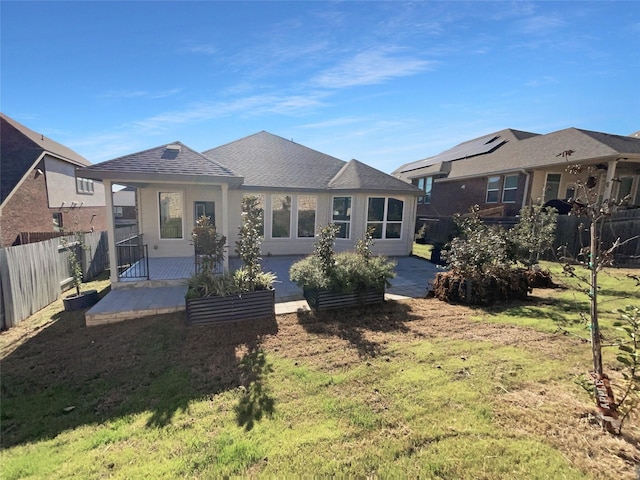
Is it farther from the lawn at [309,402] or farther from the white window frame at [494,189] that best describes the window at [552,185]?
the lawn at [309,402]

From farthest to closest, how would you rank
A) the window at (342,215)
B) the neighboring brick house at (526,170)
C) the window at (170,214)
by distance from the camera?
the neighboring brick house at (526,170) → the window at (342,215) → the window at (170,214)

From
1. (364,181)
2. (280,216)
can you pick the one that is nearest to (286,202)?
(280,216)

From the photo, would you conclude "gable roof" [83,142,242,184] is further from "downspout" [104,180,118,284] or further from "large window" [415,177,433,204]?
"large window" [415,177,433,204]

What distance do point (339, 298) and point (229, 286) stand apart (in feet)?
7.94

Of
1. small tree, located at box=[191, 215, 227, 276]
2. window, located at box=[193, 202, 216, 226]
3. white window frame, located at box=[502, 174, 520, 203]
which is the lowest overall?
small tree, located at box=[191, 215, 227, 276]

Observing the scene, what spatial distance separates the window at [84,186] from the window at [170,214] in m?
14.1

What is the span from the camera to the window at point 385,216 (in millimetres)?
12578

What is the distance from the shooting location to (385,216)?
1276 cm

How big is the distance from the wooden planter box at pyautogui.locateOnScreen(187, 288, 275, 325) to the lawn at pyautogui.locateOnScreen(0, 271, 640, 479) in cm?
25

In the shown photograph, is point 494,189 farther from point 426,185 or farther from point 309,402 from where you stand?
point 309,402

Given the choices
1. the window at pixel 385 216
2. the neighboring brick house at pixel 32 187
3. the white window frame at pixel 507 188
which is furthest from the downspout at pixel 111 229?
the white window frame at pixel 507 188

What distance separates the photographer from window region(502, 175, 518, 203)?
16.9 metres

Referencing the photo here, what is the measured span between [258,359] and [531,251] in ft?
26.6

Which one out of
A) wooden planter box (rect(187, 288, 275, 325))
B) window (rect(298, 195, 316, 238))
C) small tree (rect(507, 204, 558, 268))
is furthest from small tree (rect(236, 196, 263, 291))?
small tree (rect(507, 204, 558, 268))
